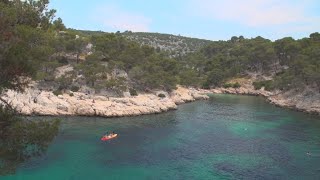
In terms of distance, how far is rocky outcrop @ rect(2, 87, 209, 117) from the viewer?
7762cm

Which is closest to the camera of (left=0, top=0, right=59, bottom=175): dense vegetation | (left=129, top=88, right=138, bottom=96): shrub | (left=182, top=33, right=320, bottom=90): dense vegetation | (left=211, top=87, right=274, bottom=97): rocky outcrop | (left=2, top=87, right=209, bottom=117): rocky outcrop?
(left=0, top=0, right=59, bottom=175): dense vegetation

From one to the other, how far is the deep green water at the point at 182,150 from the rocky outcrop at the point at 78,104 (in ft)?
12.9

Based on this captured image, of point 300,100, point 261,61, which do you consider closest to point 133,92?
point 300,100

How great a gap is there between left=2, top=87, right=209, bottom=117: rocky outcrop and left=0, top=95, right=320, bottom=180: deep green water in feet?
12.9

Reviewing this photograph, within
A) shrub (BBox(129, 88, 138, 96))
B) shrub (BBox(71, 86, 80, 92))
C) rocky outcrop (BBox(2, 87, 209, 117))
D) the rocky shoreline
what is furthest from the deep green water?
shrub (BBox(71, 86, 80, 92))

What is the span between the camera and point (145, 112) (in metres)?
88.7

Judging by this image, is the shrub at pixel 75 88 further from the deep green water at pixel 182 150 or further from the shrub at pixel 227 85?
the shrub at pixel 227 85

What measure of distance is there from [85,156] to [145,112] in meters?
40.3

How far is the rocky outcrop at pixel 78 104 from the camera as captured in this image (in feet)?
255

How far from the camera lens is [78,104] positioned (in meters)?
82.6

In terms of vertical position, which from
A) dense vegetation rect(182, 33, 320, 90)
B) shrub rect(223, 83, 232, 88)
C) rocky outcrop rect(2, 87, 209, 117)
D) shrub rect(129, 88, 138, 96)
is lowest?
rocky outcrop rect(2, 87, 209, 117)

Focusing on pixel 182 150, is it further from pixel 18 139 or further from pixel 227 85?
pixel 227 85

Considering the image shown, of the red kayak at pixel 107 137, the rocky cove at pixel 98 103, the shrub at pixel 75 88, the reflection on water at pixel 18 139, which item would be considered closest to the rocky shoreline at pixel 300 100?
the rocky cove at pixel 98 103

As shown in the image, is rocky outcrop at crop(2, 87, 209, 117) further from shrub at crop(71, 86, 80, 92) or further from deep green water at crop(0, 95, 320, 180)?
shrub at crop(71, 86, 80, 92)
